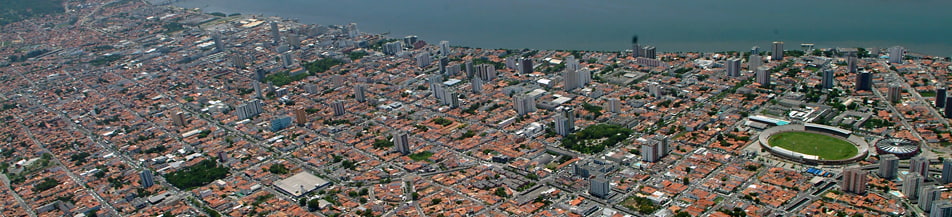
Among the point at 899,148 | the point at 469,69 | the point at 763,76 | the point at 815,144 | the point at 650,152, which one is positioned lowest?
the point at 815,144

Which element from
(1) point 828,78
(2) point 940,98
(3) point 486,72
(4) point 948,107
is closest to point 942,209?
(4) point 948,107

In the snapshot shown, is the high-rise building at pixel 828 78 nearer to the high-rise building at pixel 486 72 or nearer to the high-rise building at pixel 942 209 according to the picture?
the high-rise building at pixel 942 209

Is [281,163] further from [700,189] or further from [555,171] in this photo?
[700,189]

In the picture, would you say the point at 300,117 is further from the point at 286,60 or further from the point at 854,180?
the point at 854,180

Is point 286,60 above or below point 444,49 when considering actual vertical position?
above

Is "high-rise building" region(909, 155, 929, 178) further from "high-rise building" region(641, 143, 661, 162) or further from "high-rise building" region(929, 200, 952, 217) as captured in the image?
"high-rise building" region(641, 143, 661, 162)

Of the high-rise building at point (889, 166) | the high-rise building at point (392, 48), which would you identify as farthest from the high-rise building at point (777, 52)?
the high-rise building at point (392, 48)

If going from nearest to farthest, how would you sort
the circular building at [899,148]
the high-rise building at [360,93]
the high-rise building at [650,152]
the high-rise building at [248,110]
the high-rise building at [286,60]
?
the circular building at [899,148]
the high-rise building at [650,152]
the high-rise building at [248,110]
the high-rise building at [360,93]
the high-rise building at [286,60]
